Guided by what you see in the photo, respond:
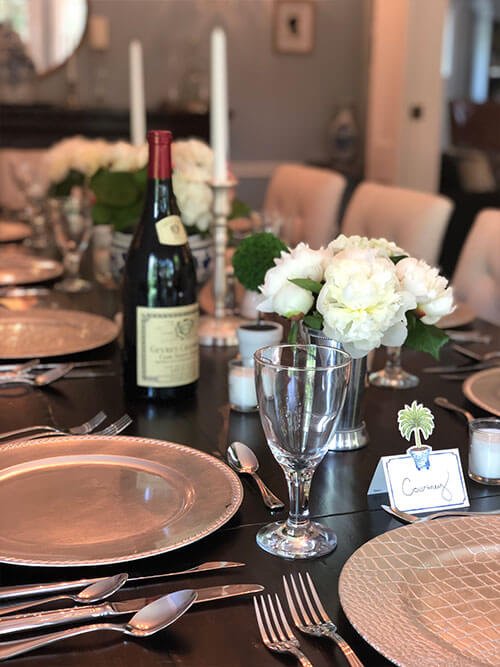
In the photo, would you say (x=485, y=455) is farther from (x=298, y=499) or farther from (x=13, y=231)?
(x=13, y=231)

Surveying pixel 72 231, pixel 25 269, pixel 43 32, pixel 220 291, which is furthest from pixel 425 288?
pixel 43 32

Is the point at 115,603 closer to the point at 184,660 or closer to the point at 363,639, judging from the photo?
the point at 184,660

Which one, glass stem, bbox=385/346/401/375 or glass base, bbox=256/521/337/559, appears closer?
glass base, bbox=256/521/337/559

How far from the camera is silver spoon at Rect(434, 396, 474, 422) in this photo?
1165 mm

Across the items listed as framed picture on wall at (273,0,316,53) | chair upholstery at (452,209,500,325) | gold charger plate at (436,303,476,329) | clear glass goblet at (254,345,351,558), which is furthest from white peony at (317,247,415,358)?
framed picture on wall at (273,0,316,53)

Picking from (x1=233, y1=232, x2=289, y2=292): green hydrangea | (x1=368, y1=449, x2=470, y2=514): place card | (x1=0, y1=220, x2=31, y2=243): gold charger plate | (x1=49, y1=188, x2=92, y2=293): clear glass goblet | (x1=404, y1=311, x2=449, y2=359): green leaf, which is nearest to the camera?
(x1=368, y1=449, x2=470, y2=514): place card

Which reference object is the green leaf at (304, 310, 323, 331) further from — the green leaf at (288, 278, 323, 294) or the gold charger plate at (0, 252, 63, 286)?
the gold charger plate at (0, 252, 63, 286)

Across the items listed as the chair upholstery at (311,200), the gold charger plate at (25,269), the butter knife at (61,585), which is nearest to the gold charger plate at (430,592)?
the butter knife at (61,585)

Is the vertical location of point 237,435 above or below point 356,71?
below

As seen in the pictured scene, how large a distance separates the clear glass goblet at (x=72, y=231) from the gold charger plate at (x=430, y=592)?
3.98 feet

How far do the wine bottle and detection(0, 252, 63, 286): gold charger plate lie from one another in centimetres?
78

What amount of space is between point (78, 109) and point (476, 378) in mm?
4034

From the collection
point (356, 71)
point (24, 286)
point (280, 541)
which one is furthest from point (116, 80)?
point (280, 541)

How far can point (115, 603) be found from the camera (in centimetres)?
69
